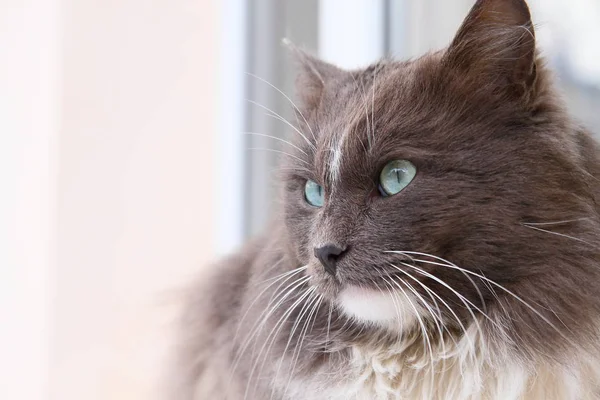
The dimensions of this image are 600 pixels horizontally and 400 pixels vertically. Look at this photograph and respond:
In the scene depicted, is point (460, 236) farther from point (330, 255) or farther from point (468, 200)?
point (330, 255)

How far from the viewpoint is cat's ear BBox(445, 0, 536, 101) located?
1053 mm

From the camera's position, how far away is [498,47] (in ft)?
3.57

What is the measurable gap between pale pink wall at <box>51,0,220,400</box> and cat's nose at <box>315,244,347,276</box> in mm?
1144

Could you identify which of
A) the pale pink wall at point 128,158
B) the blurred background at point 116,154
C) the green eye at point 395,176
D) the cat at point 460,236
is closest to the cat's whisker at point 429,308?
the cat at point 460,236

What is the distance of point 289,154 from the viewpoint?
1.33m

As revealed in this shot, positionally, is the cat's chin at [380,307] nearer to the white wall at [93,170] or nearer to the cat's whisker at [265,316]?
the cat's whisker at [265,316]

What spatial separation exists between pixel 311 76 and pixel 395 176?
0.41 meters

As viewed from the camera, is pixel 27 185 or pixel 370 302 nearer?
pixel 370 302

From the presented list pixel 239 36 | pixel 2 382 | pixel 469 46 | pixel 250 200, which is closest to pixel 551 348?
pixel 469 46

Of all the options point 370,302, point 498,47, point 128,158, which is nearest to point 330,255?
point 370,302

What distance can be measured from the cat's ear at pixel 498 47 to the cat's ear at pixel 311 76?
324mm

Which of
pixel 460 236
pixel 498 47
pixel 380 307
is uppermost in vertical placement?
pixel 498 47

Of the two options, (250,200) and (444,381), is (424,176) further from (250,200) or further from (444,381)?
(250,200)

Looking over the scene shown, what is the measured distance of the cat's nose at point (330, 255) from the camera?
3.53 ft
